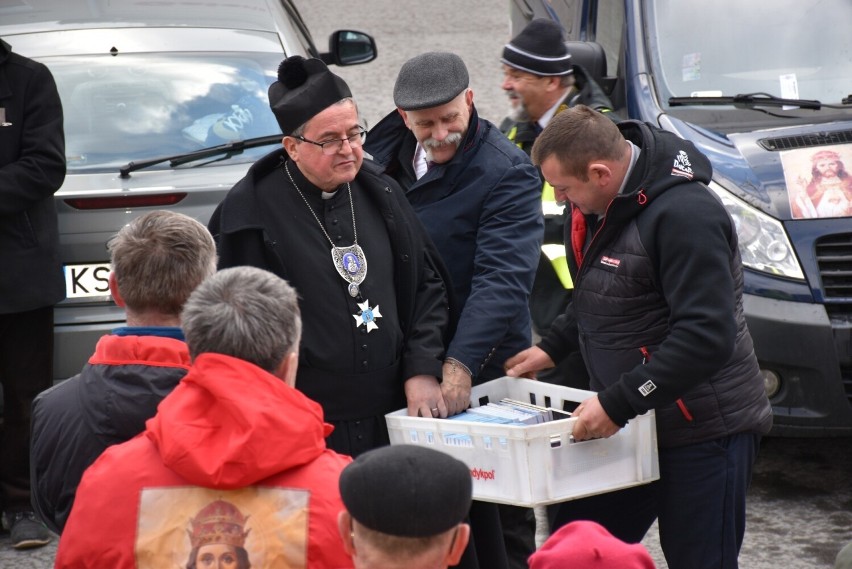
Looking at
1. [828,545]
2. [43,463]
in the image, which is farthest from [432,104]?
[828,545]

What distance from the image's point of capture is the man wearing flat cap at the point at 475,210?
13.5ft

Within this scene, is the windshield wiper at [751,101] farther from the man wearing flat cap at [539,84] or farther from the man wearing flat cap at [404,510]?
the man wearing flat cap at [404,510]

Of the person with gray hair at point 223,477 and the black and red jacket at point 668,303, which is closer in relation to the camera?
the person with gray hair at point 223,477

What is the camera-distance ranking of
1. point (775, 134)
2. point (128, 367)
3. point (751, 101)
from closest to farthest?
point (128, 367), point (775, 134), point (751, 101)

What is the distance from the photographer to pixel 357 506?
2.18m

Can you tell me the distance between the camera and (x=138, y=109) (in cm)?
599

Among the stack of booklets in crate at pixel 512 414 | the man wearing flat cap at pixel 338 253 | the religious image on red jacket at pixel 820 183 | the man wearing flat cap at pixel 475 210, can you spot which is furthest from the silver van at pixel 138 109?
the religious image on red jacket at pixel 820 183

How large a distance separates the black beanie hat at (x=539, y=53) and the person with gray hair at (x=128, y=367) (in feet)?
9.35

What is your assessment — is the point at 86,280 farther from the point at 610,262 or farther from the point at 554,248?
the point at 610,262

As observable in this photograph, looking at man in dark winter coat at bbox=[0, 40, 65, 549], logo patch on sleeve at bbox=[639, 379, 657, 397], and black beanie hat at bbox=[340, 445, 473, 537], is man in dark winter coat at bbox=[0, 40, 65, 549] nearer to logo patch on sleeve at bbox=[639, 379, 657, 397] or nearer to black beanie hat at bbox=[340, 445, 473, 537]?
logo patch on sleeve at bbox=[639, 379, 657, 397]

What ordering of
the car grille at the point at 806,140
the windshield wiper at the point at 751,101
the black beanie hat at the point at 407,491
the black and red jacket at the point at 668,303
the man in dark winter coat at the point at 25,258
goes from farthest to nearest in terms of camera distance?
1. the windshield wiper at the point at 751,101
2. the car grille at the point at 806,140
3. the man in dark winter coat at the point at 25,258
4. the black and red jacket at the point at 668,303
5. the black beanie hat at the point at 407,491

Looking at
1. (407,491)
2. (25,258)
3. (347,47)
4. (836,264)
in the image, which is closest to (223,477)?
(407,491)

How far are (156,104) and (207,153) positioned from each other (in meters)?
0.45

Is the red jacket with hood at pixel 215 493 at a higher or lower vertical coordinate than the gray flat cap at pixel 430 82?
lower
